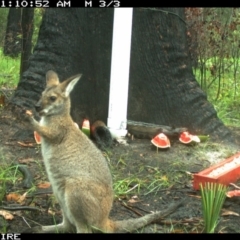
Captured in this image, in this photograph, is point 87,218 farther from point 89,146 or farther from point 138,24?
point 138,24

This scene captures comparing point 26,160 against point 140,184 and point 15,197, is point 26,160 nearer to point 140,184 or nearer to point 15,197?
point 15,197

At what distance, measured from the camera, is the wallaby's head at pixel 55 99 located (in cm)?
525

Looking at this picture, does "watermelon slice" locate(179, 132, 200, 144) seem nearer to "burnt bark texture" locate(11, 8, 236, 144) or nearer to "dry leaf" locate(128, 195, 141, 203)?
"burnt bark texture" locate(11, 8, 236, 144)

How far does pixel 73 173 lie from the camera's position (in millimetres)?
5000

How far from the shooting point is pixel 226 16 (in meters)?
13.6

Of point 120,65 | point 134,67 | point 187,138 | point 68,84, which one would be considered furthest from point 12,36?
point 68,84

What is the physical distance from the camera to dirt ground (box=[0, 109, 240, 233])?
5375mm

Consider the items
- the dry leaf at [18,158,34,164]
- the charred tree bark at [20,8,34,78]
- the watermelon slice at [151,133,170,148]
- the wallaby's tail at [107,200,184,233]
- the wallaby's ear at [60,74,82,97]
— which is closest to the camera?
the wallaby's tail at [107,200,184,233]

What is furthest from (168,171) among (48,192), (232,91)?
(232,91)

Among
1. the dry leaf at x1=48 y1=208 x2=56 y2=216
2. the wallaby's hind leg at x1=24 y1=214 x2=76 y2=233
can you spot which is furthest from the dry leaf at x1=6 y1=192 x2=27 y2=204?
the wallaby's hind leg at x1=24 y1=214 x2=76 y2=233

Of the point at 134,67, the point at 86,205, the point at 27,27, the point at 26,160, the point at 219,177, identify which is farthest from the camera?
the point at 27,27

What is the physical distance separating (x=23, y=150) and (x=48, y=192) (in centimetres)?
121

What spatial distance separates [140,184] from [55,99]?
1519mm

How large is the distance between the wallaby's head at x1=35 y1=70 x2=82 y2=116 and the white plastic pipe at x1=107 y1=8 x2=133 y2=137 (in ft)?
6.97
